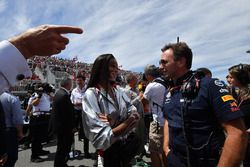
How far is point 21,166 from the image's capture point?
6168mm

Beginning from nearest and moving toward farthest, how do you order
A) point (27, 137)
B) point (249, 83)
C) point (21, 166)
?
point (249, 83)
point (21, 166)
point (27, 137)

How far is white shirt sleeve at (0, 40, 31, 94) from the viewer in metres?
1.03

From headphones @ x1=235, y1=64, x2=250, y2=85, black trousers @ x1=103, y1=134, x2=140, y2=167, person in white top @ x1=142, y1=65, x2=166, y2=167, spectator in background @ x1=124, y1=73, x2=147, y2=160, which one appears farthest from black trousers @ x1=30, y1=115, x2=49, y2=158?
headphones @ x1=235, y1=64, x2=250, y2=85

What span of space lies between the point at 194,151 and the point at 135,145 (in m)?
0.59

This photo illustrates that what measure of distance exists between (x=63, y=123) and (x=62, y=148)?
553mm

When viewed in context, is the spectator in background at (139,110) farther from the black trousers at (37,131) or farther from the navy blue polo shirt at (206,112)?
the black trousers at (37,131)

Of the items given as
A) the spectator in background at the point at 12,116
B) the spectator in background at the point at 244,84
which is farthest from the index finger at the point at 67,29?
the spectator in background at the point at 12,116

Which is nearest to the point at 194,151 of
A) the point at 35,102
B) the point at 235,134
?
the point at 235,134

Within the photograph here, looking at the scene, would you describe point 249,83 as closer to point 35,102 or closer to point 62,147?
point 62,147

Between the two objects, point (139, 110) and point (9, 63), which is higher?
point (9, 63)

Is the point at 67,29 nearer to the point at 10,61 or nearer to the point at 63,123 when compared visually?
the point at 10,61

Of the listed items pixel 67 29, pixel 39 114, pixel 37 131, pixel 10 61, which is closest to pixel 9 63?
pixel 10 61

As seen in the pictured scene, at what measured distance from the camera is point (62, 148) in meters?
5.10

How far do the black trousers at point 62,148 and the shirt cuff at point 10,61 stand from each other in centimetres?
427
